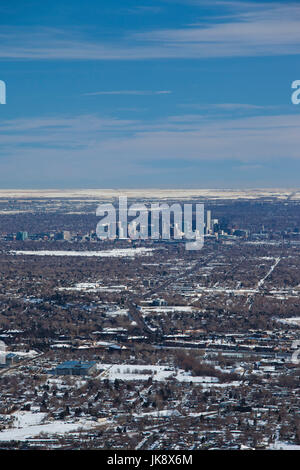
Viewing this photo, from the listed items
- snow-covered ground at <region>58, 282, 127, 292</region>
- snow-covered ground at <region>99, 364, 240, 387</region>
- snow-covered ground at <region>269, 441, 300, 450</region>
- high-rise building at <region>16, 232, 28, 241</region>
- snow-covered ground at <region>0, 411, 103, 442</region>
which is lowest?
snow-covered ground at <region>269, 441, 300, 450</region>

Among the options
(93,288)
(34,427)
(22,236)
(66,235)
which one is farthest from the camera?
(66,235)

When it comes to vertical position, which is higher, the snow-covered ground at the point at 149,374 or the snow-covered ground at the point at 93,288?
the snow-covered ground at the point at 93,288

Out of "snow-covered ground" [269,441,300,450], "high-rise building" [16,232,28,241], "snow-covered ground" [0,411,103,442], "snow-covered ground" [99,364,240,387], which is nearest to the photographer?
"snow-covered ground" [269,441,300,450]

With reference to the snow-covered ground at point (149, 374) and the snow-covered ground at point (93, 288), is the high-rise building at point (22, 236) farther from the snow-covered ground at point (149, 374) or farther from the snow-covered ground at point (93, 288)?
the snow-covered ground at point (149, 374)

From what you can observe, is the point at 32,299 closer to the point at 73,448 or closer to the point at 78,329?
the point at 78,329

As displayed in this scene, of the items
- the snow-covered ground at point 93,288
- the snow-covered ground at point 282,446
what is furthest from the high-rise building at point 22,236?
the snow-covered ground at point 282,446

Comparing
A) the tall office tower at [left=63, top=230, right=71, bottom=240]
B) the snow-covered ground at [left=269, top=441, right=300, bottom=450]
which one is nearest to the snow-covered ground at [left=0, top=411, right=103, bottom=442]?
the snow-covered ground at [left=269, top=441, right=300, bottom=450]

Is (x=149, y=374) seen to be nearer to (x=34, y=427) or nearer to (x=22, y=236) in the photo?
(x=34, y=427)

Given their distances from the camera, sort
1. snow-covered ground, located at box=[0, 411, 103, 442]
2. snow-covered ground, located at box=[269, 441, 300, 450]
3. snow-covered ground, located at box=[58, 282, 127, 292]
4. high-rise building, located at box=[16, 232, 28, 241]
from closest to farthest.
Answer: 1. snow-covered ground, located at box=[269, 441, 300, 450]
2. snow-covered ground, located at box=[0, 411, 103, 442]
3. snow-covered ground, located at box=[58, 282, 127, 292]
4. high-rise building, located at box=[16, 232, 28, 241]

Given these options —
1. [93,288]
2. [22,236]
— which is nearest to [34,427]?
[93,288]

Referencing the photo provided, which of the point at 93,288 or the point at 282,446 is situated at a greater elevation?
the point at 93,288

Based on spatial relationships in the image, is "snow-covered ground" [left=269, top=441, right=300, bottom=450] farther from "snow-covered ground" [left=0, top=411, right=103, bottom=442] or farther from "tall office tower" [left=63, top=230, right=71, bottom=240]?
"tall office tower" [left=63, top=230, right=71, bottom=240]

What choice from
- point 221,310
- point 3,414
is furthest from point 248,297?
point 3,414
